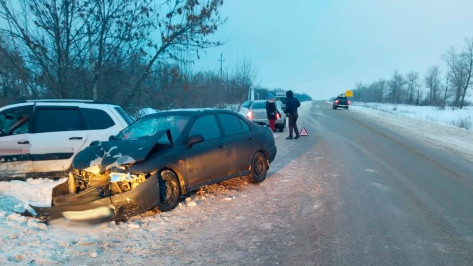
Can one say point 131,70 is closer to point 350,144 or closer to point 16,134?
point 16,134

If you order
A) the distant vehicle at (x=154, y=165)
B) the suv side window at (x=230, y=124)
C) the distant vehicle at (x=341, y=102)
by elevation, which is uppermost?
the suv side window at (x=230, y=124)

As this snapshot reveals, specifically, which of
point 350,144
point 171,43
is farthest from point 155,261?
point 350,144

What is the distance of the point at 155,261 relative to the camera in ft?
12.9

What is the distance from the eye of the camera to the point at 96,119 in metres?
7.57

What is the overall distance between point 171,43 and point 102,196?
801cm

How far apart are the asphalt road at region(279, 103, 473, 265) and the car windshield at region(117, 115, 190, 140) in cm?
227

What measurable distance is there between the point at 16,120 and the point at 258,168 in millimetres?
4716

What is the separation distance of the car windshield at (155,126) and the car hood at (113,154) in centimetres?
49

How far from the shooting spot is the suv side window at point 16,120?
7.05 metres

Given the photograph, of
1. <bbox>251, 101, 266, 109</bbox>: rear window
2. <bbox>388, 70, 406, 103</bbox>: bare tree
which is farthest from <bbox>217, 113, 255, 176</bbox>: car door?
<bbox>388, 70, 406, 103</bbox>: bare tree

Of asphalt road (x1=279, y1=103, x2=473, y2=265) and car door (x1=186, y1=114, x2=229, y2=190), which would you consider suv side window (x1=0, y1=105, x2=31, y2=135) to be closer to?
car door (x1=186, y1=114, x2=229, y2=190)

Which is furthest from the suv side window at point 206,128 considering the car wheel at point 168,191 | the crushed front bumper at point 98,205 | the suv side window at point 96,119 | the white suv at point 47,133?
the suv side window at point 96,119

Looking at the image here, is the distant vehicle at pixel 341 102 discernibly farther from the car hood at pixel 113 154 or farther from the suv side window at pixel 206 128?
the car hood at pixel 113 154

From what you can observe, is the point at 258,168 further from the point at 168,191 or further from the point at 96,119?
the point at 96,119
